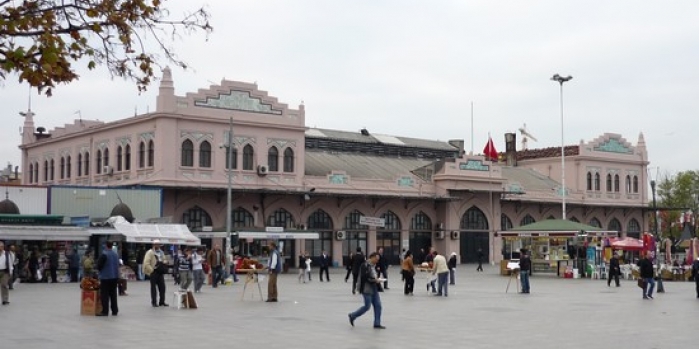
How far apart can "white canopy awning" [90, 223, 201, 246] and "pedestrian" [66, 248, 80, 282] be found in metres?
1.22

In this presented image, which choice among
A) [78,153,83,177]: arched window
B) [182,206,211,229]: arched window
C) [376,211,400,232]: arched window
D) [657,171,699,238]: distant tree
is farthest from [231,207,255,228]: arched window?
[657,171,699,238]: distant tree

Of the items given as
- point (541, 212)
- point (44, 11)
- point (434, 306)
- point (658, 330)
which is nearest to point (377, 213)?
point (541, 212)

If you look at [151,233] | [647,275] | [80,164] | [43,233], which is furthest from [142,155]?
[647,275]

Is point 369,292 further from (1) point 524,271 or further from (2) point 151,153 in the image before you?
(2) point 151,153

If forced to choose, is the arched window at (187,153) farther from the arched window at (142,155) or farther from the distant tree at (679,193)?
the distant tree at (679,193)

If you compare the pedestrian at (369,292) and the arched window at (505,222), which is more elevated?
the arched window at (505,222)

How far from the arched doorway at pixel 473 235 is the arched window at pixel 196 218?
19.2 meters

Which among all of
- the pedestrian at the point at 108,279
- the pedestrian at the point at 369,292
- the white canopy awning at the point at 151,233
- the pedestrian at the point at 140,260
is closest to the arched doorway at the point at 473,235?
the pedestrian at the point at 140,260

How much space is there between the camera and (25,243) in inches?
1533

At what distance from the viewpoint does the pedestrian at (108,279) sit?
19938 mm

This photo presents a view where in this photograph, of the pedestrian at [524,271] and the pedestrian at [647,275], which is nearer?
the pedestrian at [647,275]

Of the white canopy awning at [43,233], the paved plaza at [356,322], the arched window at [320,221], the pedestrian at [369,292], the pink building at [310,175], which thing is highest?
the pink building at [310,175]

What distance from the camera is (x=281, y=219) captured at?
53406mm

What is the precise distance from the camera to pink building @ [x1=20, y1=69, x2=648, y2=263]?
4956cm
